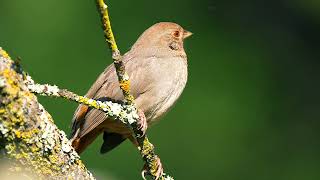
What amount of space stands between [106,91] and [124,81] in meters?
1.47

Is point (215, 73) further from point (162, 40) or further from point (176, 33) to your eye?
point (162, 40)

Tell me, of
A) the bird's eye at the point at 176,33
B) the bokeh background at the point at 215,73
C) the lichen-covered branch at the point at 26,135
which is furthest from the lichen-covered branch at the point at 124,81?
the bokeh background at the point at 215,73

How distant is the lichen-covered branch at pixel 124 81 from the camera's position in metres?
2.88

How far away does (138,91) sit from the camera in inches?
189

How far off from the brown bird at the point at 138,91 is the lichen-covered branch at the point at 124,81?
0.75 m

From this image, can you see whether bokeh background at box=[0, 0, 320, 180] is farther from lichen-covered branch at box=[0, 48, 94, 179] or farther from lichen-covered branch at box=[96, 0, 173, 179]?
lichen-covered branch at box=[0, 48, 94, 179]

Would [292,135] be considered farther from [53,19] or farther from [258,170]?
[53,19]

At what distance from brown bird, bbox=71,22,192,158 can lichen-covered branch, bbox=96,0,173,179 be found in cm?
75

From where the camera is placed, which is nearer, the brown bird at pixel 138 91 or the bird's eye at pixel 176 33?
the brown bird at pixel 138 91

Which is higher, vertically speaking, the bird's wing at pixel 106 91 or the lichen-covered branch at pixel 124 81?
the lichen-covered branch at pixel 124 81

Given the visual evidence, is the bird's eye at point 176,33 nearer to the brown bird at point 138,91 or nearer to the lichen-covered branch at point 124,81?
the brown bird at point 138,91

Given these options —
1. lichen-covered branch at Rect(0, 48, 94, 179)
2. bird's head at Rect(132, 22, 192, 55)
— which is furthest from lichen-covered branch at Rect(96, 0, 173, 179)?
bird's head at Rect(132, 22, 192, 55)

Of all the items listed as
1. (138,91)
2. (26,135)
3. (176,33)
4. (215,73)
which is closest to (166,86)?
(138,91)

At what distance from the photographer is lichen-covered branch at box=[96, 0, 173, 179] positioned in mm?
2883
